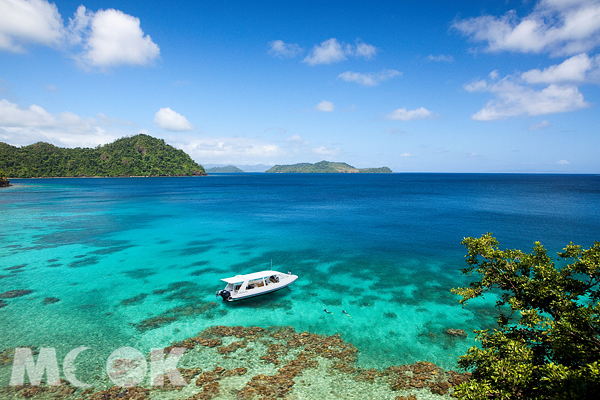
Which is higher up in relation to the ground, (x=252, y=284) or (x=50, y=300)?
(x=252, y=284)

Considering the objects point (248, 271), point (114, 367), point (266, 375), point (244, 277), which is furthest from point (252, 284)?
point (114, 367)

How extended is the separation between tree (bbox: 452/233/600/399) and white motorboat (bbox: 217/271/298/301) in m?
19.0

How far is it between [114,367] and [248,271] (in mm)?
18620

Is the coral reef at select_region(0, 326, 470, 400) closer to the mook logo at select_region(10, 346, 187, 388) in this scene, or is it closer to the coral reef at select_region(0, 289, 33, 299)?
the mook logo at select_region(10, 346, 187, 388)

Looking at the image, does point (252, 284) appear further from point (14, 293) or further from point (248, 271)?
point (14, 293)

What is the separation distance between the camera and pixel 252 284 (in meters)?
28.2

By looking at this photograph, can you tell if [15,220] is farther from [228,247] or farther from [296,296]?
[296,296]

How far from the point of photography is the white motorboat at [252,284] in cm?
2672

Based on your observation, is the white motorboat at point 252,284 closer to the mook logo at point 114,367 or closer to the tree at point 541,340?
→ the mook logo at point 114,367

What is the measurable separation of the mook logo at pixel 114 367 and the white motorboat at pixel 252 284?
283 inches

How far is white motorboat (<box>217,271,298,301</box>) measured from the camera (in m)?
26.7

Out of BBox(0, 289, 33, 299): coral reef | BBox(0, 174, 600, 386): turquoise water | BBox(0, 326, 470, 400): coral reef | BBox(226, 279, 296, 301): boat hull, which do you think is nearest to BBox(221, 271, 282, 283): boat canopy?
BBox(226, 279, 296, 301): boat hull

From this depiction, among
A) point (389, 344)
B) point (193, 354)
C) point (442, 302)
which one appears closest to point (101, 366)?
point (193, 354)

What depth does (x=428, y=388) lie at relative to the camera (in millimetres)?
16844
